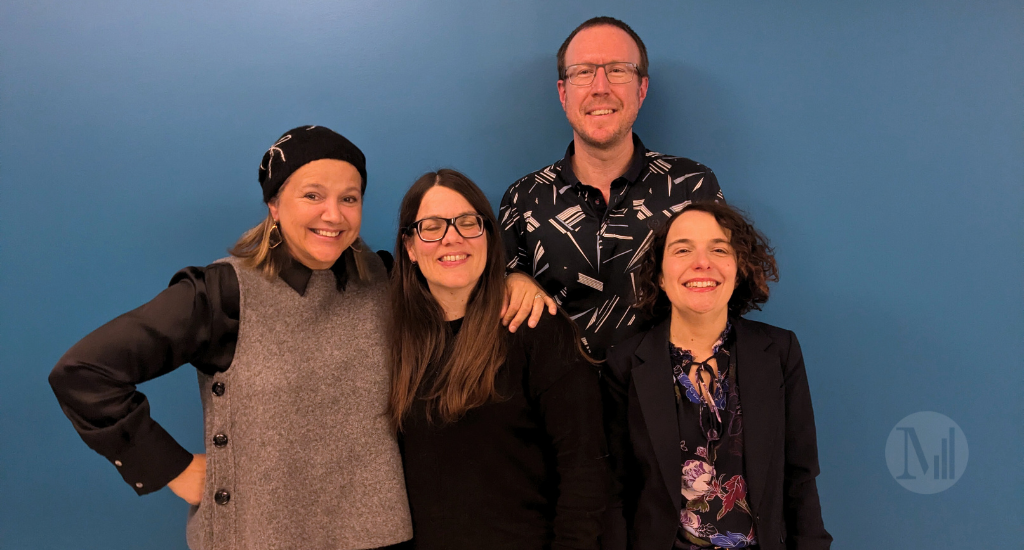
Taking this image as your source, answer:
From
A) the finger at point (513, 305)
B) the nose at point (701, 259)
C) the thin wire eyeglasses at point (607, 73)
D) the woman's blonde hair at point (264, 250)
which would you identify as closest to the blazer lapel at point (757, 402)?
the nose at point (701, 259)

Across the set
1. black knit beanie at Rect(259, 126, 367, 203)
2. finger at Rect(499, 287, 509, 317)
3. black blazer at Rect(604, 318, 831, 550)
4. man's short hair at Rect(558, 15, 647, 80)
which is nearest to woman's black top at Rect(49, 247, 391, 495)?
black knit beanie at Rect(259, 126, 367, 203)

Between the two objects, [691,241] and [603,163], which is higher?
[603,163]

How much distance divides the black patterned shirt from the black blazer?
293 millimetres

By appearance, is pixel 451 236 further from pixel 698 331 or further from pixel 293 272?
pixel 698 331

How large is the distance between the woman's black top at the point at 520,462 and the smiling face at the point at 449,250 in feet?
0.70

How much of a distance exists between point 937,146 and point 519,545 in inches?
79.9

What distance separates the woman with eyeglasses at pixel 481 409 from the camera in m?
A: 1.51

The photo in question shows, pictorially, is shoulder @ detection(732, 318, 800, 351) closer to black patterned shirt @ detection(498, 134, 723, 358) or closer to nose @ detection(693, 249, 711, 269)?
nose @ detection(693, 249, 711, 269)

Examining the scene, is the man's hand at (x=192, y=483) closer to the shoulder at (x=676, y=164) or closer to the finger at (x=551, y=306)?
the finger at (x=551, y=306)

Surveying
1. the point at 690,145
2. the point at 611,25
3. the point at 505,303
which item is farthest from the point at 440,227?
the point at 690,145

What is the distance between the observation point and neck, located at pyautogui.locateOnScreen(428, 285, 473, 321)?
5.41 ft

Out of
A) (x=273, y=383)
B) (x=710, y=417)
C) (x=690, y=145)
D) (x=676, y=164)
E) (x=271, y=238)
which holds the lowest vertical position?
(x=710, y=417)

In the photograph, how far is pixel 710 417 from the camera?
5.31ft

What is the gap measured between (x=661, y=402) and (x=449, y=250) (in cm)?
70
